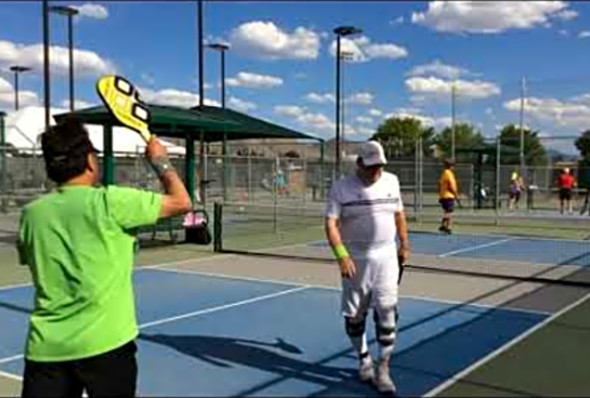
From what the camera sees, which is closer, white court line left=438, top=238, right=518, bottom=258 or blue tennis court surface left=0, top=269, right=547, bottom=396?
blue tennis court surface left=0, top=269, right=547, bottom=396

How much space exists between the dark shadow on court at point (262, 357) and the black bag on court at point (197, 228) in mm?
8733

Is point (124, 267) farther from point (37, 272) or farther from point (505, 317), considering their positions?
A: point (505, 317)

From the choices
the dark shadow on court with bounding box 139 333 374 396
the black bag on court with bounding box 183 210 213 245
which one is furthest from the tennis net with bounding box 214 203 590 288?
the dark shadow on court with bounding box 139 333 374 396

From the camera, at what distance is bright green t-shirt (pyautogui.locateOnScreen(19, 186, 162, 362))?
11.1 ft

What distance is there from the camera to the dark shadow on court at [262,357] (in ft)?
20.4

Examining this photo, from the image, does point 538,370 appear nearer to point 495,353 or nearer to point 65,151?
point 495,353

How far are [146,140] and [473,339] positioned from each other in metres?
4.98

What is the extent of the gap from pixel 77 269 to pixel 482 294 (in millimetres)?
7878

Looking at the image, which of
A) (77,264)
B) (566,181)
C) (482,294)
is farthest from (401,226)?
(566,181)

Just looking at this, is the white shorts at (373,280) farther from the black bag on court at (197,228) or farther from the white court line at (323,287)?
the black bag on court at (197,228)

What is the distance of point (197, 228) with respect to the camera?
666 inches

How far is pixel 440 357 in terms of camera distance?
274 inches

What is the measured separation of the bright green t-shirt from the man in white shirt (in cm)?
255

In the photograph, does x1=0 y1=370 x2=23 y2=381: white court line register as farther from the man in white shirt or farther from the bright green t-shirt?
the bright green t-shirt
